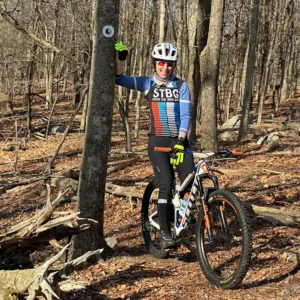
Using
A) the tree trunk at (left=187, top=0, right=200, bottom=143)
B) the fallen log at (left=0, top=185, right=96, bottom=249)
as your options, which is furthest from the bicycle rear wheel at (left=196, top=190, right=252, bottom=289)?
the tree trunk at (left=187, top=0, right=200, bottom=143)

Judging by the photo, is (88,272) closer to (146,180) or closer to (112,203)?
(112,203)

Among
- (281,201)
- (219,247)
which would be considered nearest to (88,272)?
(219,247)

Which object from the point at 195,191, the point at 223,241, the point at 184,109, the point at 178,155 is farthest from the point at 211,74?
the point at 223,241

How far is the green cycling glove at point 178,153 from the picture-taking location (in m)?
4.60

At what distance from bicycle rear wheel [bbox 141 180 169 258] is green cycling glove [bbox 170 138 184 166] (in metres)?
0.80

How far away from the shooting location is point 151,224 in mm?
5418

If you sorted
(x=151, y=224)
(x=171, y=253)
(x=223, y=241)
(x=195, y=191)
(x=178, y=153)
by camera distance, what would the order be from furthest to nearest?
(x=151, y=224), (x=171, y=253), (x=178, y=153), (x=195, y=191), (x=223, y=241)

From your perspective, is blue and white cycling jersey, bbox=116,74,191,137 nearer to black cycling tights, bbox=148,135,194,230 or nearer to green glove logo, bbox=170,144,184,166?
black cycling tights, bbox=148,135,194,230

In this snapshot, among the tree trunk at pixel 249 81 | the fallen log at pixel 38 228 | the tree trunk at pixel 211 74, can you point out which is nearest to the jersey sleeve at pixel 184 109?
the fallen log at pixel 38 228

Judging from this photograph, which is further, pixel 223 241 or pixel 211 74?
pixel 211 74

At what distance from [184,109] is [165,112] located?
229mm

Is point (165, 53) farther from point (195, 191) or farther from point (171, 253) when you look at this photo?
point (171, 253)

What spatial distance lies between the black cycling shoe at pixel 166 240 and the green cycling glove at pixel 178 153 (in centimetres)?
86

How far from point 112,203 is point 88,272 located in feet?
10.4
